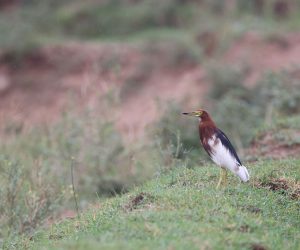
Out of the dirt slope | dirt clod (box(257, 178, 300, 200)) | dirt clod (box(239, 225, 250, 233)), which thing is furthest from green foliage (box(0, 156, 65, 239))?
the dirt slope

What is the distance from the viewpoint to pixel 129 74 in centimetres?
2566

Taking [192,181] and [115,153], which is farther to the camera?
[115,153]

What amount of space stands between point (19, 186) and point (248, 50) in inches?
567

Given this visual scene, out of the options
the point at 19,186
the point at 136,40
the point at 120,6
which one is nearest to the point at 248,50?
the point at 136,40

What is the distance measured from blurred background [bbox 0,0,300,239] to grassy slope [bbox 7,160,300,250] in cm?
463

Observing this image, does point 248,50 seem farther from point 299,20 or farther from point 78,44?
point 78,44

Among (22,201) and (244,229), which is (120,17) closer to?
(22,201)

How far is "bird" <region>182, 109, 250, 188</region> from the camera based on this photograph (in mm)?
8781

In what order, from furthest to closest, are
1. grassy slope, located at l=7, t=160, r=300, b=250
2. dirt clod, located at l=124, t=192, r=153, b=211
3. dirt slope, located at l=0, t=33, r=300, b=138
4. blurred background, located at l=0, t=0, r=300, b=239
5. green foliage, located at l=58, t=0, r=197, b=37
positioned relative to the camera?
1. green foliage, located at l=58, t=0, r=197, b=37
2. dirt slope, located at l=0, t=33, r=300, b=138
3. blurred background, located at l=0, t=0, r=300, b=239
4. dirt clod, located at l=124, t=192, r=153, b=211
5. grassy slope, located at l=7, t=160, r=300, b=250

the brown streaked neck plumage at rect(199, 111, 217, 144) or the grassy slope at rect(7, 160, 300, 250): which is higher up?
the brown streaked neck plumage at rect(199, 111, 217, 144)

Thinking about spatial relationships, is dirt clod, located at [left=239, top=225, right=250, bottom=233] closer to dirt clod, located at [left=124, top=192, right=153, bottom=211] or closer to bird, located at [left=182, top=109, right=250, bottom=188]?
bird, located at [left=182, top=109, right=250, bottom=188]

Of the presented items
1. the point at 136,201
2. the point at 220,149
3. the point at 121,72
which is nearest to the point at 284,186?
the point at 220,149

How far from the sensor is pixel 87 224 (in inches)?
340

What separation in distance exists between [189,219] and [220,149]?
49.3 inches
